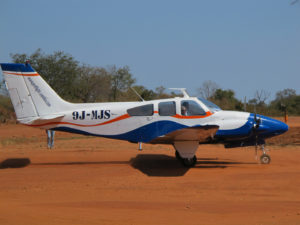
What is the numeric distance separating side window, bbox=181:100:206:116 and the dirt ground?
1.66m

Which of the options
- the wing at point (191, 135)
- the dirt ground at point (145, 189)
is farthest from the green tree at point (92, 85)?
the wing at point (191, 135)

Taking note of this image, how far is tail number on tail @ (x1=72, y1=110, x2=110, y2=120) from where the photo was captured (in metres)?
11.2

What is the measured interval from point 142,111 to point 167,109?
2.55 feet

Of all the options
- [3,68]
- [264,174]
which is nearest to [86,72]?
[3,68]

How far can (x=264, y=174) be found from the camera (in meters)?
9.69

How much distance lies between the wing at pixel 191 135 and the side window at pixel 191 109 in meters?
0.74

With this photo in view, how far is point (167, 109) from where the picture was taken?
1081 cm

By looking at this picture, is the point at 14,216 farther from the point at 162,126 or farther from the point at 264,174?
the point at 264,174

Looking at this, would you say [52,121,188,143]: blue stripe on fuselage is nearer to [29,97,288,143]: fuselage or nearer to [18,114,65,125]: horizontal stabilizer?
[29,97,288,143]: fuselage

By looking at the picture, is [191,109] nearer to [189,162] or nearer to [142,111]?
[142,111]

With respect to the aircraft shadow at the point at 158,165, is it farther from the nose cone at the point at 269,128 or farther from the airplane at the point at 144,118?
the nose cone at the point at 269,128

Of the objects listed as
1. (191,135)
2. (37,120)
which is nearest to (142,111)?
(191,135)

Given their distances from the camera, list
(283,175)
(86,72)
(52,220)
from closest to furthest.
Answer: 1. (52,220)
2. (283,175)
3. (86,72)

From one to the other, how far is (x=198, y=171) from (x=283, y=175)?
2.31m
